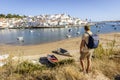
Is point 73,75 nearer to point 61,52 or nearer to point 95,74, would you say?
point 95,74

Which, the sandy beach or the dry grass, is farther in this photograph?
the sandy beach

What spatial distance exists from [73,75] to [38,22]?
502ft

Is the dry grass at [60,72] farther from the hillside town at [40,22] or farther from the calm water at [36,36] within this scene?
the hillside town at [40,22]

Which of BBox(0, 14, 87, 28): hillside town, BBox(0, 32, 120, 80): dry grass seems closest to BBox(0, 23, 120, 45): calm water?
BBox(0, 32, 120, 80): dry grass

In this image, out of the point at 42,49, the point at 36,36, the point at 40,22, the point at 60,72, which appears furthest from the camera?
the point at 40,22

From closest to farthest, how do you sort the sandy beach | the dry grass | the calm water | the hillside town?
the dry grass, the sandy beach, the calm water, the hillside town

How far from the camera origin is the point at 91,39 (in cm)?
816

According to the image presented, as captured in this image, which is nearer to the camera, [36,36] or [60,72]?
[60,72]

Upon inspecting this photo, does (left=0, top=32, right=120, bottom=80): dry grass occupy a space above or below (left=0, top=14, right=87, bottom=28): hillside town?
above

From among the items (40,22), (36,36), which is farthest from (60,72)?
(40,22)

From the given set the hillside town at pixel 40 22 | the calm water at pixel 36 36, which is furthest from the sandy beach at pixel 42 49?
the hillside town at pixel 40 22

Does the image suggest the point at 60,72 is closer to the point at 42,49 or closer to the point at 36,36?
the point at 42,49

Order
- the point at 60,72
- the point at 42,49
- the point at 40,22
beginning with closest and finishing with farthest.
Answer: the point at 60,72 < the point at 42,49 < the point at 40,22

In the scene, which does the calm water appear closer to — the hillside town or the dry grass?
the dry grass
